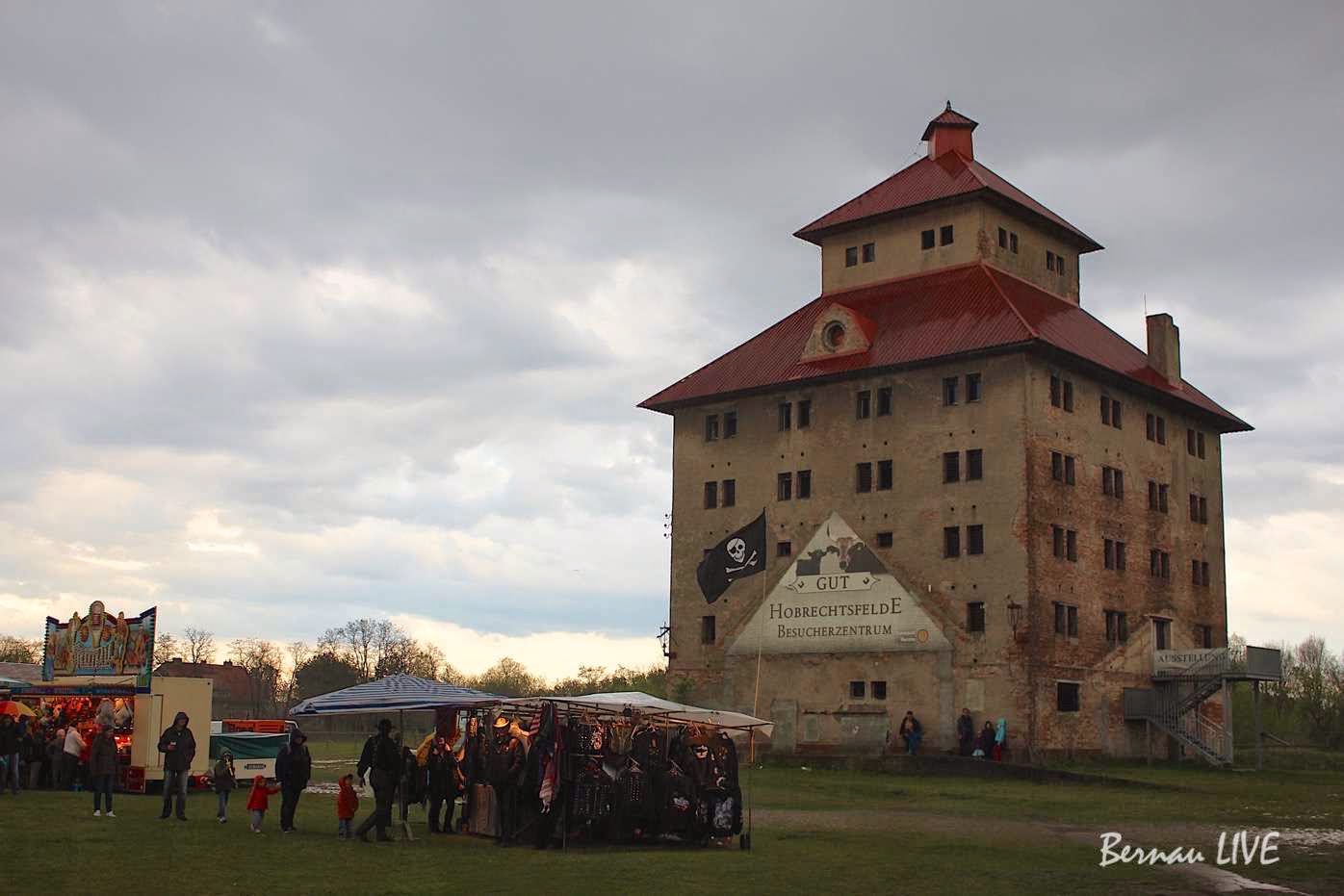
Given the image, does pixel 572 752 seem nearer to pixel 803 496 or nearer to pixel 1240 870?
pixel 1240 870

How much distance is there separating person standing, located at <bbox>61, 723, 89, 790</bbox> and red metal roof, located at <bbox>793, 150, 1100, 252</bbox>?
118 ft

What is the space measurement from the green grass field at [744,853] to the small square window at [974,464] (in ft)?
56.3

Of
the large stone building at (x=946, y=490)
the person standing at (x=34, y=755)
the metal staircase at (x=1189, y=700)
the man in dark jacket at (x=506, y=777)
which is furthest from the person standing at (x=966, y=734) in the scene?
the person standing at (x=34, y=755)

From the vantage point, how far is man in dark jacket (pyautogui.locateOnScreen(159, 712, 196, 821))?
27.8 metres

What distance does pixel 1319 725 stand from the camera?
82.1m

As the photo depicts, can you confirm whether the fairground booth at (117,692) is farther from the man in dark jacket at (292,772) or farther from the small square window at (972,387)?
the small square window at (972,387)

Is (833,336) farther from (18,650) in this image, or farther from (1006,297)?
(18,650)

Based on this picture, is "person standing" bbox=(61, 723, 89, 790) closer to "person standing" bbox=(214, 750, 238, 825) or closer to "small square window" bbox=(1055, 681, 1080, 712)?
"person standing" bbox=(214, 750, 238, 825)

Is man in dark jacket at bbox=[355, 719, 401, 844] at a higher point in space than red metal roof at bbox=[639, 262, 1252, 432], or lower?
lower

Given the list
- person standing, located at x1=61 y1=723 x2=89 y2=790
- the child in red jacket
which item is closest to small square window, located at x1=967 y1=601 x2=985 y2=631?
person standing, located at x1=61 y1=723 x2=89 y2=790

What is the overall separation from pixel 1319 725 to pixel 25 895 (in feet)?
256

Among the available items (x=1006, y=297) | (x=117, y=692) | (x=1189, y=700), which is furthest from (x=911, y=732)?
(x=117, y=692)

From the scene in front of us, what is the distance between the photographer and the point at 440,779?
2684cm

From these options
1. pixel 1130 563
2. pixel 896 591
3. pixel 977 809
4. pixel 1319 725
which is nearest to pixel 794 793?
pixel 977 809
